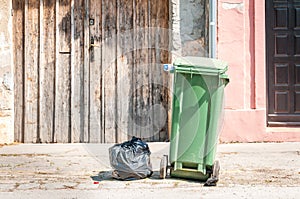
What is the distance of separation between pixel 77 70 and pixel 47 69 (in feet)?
1.46

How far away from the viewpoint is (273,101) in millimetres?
7926

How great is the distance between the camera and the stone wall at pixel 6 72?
7.50 m

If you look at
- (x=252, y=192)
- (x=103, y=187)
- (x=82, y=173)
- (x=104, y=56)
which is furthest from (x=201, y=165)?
(x=104, y=56)

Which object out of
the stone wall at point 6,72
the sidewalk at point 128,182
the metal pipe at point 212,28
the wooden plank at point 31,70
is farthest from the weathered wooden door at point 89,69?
the metal pipe at point 212,28

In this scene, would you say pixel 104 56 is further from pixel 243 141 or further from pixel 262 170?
pixel 262 170

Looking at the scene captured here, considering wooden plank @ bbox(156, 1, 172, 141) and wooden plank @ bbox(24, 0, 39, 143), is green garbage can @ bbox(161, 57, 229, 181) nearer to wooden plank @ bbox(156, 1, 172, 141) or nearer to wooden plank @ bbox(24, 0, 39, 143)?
wooden plank @ bbox(156, 1, 172, 141)

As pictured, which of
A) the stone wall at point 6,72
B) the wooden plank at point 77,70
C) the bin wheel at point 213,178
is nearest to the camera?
the bin wheel at point 213,178

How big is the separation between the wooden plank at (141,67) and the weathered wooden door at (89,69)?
0.05 feet

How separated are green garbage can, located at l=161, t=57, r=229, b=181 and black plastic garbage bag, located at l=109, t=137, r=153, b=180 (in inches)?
13.5

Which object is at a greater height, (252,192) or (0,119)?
(0,119)

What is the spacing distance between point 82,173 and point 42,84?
2536mm

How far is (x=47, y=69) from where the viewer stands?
7684 mm

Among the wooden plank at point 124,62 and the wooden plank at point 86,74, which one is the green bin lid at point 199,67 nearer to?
the wooden plank at point 124,62

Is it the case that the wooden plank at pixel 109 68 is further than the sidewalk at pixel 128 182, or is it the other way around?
the wooden plank at pixel 109 68
